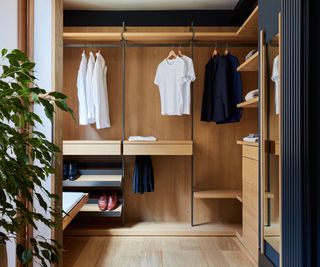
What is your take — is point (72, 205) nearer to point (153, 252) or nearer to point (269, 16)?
point (153, 252)

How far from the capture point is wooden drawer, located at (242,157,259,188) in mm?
2652

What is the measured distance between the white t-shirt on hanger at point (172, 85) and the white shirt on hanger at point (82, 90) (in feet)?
2.70

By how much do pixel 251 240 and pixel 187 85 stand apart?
1.70m

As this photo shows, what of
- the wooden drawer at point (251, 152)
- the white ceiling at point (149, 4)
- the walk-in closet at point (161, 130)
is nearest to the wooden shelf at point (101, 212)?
the walk-in closet at point (161, 130)

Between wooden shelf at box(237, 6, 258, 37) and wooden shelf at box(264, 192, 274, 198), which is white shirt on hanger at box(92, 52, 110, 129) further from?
wooden shelf at box(264, 192, 274, 198)

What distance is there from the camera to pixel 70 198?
2.70m

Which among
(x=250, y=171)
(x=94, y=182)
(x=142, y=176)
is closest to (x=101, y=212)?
(x=94, y=182)

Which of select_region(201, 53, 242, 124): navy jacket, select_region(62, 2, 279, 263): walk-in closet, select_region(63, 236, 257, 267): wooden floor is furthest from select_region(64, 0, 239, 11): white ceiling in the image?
select_region(63, 236, 257, 267): wooden floor

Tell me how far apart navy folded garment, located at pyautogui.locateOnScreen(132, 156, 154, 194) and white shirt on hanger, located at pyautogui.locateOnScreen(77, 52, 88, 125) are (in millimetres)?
724

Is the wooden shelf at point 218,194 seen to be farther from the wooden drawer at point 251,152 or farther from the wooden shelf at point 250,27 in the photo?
the wooden shelf at point 250,27

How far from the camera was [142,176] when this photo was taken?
364 cm

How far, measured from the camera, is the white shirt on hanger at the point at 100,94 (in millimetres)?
3635

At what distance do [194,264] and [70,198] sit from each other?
44.0 inches

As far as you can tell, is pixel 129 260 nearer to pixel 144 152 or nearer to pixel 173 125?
pixel 144 152
